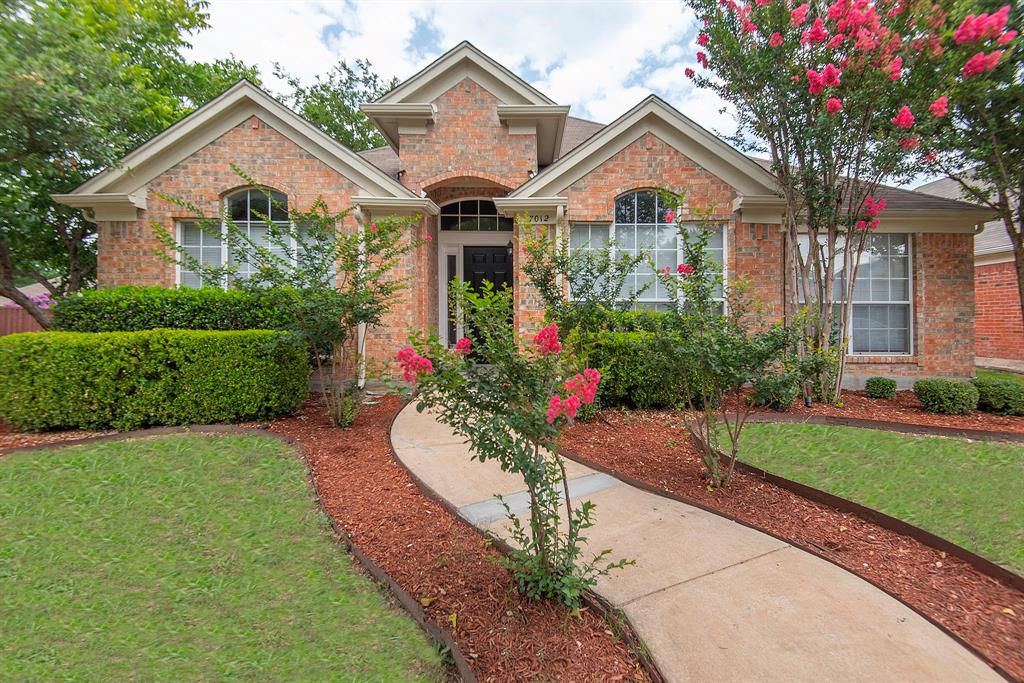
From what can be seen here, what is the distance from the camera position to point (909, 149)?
287 inches

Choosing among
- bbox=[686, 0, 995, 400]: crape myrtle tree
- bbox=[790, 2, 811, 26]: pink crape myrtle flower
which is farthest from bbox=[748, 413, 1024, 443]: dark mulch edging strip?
bbox=[790, 2, 811, 26]: pink crape myrtle flower

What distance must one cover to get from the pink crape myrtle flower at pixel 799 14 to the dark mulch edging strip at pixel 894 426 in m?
5.73

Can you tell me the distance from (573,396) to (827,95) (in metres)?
7.74

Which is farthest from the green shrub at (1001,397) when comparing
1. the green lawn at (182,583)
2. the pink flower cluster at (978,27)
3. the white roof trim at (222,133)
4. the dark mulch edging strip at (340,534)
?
the white roof trim at (222,133)

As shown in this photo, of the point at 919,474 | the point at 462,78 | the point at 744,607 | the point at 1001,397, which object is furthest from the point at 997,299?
the point at 744,607

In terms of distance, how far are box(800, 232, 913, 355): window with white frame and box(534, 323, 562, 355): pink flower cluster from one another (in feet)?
29.9

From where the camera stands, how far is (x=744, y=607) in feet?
9.38

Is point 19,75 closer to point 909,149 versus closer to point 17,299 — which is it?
point 17,299

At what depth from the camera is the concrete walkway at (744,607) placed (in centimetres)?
241

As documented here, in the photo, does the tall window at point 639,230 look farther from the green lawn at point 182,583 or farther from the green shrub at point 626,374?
the green lawn at point 182,583

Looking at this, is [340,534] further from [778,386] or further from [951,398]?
[951,398]

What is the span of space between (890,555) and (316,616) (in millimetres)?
3987

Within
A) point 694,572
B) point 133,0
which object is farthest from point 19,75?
point 694,572

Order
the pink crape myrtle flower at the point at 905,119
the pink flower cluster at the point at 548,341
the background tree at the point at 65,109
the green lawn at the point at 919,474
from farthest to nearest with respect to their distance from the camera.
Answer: the background tree at the point at 65,109 < the pink crape myrtle flower at the point at 905,119 < the green lawn at the point at 919,474 < the pink flower cluster at the point at 548,341
